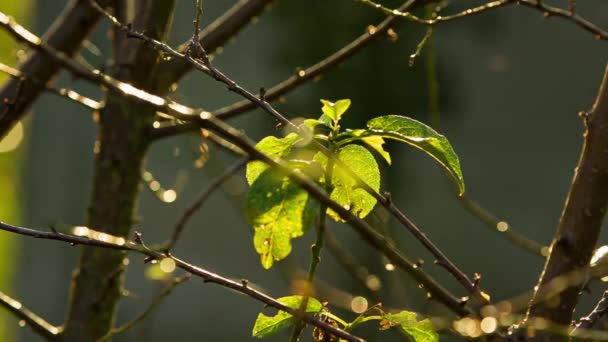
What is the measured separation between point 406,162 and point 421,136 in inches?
141

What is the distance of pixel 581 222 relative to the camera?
587 mm

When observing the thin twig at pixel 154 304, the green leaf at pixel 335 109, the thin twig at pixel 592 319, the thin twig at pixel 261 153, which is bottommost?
the thin twig at pixel 261 153

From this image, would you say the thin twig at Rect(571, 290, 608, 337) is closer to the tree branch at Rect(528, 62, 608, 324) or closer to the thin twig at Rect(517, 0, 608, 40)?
the tree branch at Rect(528, 62, 608, 324)

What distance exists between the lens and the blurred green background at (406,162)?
3.79m

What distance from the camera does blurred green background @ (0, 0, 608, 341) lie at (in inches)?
149

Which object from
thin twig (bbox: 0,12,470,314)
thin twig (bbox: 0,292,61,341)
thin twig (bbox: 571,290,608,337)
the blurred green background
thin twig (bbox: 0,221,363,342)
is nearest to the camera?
thin twig (bbox: 0,12,470,314)

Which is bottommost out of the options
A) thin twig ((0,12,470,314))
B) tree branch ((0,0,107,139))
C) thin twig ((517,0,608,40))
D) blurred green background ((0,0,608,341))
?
thin twig ((0,12,470,314))

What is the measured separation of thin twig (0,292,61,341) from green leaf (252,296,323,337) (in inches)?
11.5

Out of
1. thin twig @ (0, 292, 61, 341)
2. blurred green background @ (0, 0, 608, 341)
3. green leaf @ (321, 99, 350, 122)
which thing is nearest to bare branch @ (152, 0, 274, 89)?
thin twig @ (0, 292, 61, 341)

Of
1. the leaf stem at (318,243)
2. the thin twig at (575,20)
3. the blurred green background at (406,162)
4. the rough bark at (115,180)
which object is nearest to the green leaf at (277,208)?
the leaf stem at (318,243)

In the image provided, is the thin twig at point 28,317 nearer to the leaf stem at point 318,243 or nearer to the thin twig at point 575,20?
the leaf stem at point 318,243

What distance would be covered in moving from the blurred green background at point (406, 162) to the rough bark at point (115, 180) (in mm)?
2681

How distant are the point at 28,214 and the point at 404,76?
84.6 inches

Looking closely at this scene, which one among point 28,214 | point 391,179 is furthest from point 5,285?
point 391,179
